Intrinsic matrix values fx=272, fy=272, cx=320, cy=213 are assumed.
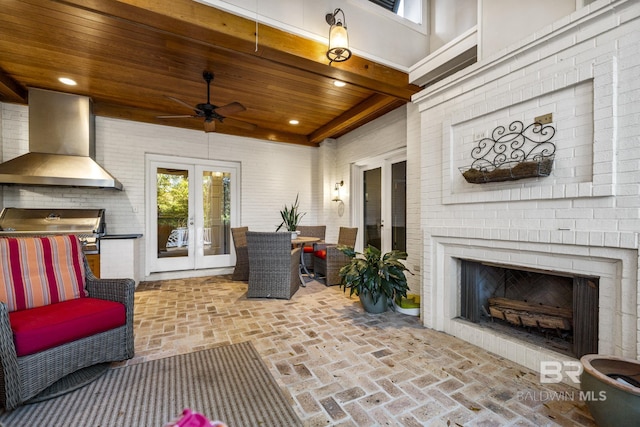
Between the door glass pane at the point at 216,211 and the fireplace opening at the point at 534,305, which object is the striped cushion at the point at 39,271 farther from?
the fireplace opening at the point at 534,305

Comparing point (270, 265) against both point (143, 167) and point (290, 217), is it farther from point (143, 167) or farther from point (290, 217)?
point (143, 167)

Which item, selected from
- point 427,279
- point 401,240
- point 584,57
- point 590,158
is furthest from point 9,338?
point 401,240

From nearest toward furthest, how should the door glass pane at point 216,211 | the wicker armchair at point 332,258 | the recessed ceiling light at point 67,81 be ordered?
the recessed ceiling light at point 67,81 < the wicker armchair at point 332,258 < the door glass pane at point 216,211

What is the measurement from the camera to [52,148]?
3811 millimetres

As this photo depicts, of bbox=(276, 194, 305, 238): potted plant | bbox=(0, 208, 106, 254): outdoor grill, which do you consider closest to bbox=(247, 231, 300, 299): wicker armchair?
bbox=(276, 194, 305, 238): potted plant

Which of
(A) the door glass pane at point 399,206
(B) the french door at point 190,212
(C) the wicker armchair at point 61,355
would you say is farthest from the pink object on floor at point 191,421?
(B) the french door at point 190,212

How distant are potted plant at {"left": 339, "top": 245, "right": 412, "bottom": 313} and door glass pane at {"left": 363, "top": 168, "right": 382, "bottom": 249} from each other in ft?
5.93

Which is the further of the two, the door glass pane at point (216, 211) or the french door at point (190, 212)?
the door glass pane at point (216, 211)

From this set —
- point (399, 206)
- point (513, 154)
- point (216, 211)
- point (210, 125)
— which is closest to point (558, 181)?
point (513, 154)

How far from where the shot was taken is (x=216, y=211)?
5.25 meters

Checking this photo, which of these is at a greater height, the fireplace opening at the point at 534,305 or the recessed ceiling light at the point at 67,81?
the recessed ceiling light at the point at 67,81

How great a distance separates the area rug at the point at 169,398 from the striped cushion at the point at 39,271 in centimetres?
72

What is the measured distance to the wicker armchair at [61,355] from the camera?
151 centimetres

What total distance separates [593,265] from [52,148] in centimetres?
601
